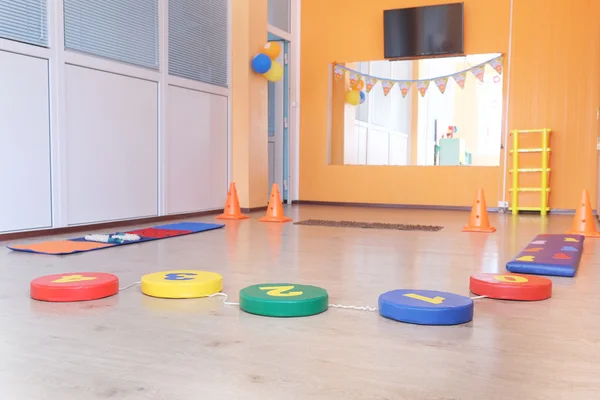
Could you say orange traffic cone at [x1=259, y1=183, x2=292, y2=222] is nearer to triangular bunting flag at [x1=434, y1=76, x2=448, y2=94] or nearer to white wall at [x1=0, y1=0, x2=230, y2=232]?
white wall at [x1=0, y1=0, x2=230, y2=232]

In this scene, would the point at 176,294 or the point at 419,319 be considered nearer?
the point at 419,319

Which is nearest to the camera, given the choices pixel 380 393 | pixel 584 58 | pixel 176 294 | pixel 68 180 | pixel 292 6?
pixel 380 393

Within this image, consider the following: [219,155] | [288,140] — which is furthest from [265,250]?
[288,140]

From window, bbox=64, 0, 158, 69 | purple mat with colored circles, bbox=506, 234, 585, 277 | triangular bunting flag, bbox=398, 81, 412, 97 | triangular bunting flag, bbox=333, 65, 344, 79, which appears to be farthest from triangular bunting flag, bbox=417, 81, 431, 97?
purple mat with colored circles, bbox=506, 234, 585, 277

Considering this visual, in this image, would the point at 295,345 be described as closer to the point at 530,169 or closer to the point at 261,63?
the point at 261,63

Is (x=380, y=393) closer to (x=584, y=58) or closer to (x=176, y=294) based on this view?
(x=176, y=294)

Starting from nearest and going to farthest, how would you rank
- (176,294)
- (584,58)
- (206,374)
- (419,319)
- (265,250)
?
(206,374) < (419,319) < (176,294) < (265,250) < (584,58)

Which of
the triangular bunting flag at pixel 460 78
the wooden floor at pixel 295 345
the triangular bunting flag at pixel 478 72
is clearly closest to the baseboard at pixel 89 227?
the wooden floor at pixel 295 345

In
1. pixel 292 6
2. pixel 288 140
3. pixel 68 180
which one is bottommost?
pixel 68 180

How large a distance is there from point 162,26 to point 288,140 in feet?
9.97

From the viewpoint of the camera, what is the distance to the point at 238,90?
6137mm

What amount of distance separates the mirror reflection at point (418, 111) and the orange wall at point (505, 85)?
0.52 feet

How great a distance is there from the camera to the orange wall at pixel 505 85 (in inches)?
254

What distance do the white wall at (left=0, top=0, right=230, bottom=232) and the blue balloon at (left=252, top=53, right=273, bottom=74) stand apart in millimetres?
512
